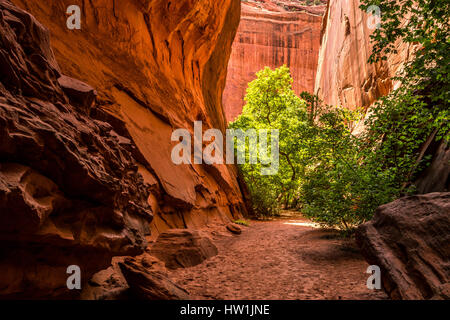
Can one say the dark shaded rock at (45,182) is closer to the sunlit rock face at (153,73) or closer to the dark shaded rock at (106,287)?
the dark shaded rock at (106,287)

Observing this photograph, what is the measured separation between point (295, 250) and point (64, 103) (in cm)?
659

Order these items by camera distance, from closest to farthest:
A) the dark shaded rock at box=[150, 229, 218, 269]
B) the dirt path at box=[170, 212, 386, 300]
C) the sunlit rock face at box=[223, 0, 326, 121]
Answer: the dirt path at box=[170, 212, 386, 300] → the dark shaded rock at box=[150, 229, 218, 269] → the sunlit rock face at box=[223, 0, 326, 121]

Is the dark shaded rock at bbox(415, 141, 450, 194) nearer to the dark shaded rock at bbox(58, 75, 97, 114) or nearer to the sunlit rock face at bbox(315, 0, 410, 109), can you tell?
the dark shaded rock at bbox(58, 75, 97, 114)

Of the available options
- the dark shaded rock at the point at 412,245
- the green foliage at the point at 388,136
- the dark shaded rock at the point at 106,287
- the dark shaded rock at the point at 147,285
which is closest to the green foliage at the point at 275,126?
the green foliage at the point at 388,136

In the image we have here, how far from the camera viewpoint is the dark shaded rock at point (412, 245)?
318 centimetres

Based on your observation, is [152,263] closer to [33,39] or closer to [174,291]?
[174,291]

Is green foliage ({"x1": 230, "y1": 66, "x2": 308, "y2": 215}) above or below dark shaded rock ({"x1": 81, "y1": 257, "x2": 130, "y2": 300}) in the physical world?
A: above

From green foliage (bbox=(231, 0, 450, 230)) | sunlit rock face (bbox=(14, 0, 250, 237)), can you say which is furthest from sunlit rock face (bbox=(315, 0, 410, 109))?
sunlit rock face (bbox=(14, 0, 250, 237))

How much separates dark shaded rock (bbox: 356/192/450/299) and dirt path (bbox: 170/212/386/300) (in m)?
0.55

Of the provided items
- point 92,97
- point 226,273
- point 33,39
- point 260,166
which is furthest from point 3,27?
point 260,166

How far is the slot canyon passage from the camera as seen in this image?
2.44 meters

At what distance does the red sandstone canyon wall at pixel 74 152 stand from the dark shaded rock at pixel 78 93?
0.05 feet

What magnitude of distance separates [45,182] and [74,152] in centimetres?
41

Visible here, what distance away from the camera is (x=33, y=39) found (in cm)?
290
